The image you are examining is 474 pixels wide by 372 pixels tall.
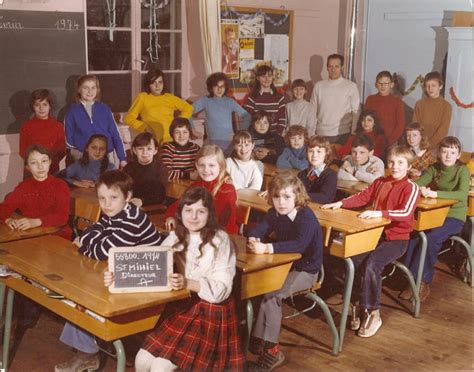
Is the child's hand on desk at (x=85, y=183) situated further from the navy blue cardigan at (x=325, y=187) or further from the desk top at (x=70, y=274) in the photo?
the navy blue cardigan at (x=325, y=187)

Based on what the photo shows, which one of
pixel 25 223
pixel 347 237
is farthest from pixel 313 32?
pixel 25 223

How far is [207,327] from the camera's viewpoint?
2514 mm

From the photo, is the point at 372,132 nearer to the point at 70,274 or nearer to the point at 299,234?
the point at 299,234

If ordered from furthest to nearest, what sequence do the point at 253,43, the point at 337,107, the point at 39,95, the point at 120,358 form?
the point at 253,43, the point at 337,107, the point at 39,95, the point at 120,358

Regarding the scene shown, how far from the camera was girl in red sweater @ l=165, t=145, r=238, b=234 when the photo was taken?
3408 millimetres

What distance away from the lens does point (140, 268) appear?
2.29m

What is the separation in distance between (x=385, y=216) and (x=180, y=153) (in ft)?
5.90

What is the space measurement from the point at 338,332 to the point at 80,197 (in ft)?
5.65

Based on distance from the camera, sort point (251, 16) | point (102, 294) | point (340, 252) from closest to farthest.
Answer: point (102, 294) < point (340, 252) < point (251, 16)

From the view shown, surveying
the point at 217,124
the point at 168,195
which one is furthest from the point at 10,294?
the point at 217,124

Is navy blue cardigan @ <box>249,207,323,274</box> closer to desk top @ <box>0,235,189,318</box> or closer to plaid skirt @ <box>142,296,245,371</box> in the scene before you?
plaid skirt @ <box>142,296,245,371</box>

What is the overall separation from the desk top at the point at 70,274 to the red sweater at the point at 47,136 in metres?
1.82

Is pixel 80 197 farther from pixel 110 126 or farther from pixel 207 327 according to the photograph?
pixel 207 327

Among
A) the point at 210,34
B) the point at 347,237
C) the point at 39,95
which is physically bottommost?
the point at 347,237
